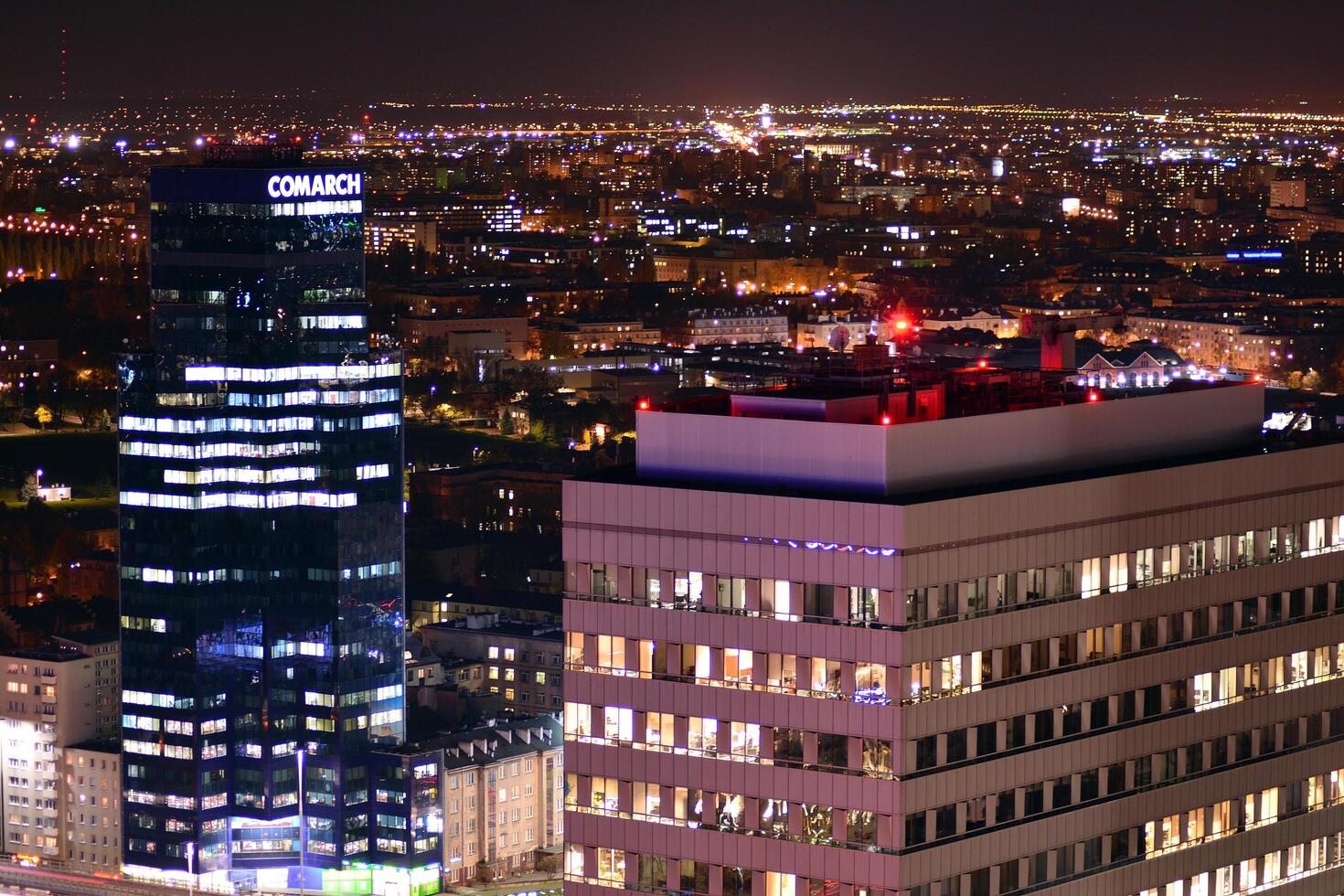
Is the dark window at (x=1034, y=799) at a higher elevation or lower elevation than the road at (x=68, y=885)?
higher

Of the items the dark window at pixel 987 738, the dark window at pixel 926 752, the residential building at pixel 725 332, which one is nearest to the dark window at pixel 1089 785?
the dark window at pixel 987 738

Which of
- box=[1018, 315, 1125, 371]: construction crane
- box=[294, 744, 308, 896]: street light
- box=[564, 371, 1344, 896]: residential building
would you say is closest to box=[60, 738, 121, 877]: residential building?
box=[294, 744, 308, 896]: street light

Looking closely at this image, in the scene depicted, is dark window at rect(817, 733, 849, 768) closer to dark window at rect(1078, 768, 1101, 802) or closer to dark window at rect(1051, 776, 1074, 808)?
dark window at rect(1051, 776, 1074, 808)

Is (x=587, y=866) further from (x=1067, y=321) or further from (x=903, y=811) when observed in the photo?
(x=1067, y=321)

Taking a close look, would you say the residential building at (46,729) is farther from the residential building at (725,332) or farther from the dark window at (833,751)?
the residential building at (725,332)

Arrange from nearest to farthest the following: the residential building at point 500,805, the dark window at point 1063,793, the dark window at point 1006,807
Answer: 1. the dark window at point 1006,807
2. the dark window at point 1063,793
3. the residential building at point 500,805

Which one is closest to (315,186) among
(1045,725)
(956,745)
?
(1045,725)
